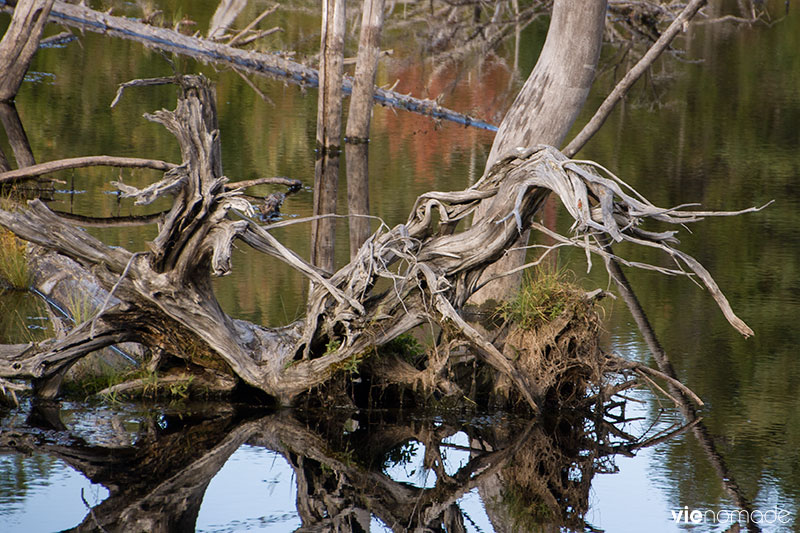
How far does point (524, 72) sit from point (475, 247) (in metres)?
16.3

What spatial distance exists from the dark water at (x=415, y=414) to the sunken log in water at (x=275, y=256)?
0.29m

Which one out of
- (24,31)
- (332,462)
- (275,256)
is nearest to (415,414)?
(332,462)

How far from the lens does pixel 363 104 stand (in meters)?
13.8

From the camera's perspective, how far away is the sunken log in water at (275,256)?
18.0ft

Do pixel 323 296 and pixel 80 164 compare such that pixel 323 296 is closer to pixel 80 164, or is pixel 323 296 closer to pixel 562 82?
pixel 562 82

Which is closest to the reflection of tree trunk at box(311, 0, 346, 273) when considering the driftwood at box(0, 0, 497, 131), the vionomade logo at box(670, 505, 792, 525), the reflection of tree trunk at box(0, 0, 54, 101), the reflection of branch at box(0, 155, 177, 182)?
the reflection of branch at box(0, 155, 177, 182)

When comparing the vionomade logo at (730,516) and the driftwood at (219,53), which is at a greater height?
the driftwood at (219,53)

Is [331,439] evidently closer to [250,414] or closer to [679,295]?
[250,414]

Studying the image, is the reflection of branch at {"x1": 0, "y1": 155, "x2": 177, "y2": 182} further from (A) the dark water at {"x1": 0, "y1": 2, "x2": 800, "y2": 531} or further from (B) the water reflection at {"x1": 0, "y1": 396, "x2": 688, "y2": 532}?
(B) the water reflection at {"x1": 0, "y1": 396, "x2": 688, "y2": 532}

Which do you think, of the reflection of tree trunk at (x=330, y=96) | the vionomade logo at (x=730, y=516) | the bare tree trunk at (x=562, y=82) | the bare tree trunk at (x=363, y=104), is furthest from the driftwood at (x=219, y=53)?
the vionomade logo at (x=730, y=516)

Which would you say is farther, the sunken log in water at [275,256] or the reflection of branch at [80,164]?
the reflection of branch at [80,164]

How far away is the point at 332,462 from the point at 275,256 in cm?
120

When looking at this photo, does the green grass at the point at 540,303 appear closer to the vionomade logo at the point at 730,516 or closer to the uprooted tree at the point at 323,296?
the uprooted tree at the point at 323,296

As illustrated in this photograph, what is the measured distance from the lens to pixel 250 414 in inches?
225
